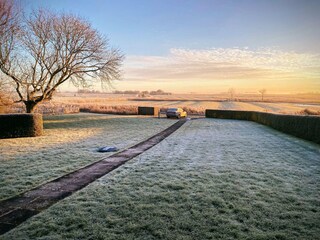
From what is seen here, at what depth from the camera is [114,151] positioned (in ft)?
33.7

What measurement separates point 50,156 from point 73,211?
5416mm

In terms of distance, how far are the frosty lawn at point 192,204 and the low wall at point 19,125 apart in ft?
30.8

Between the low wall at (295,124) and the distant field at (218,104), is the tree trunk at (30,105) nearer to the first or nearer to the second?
the distant field at (218,104)

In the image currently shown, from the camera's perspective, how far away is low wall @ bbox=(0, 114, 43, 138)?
13586mm

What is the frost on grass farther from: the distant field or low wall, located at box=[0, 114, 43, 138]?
the distant field

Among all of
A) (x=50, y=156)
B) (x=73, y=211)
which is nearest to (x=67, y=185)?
(x=73, y=211)

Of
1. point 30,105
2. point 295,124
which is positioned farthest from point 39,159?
point 295,124

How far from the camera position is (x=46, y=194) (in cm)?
549

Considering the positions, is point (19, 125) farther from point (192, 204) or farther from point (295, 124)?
point (295, 124)

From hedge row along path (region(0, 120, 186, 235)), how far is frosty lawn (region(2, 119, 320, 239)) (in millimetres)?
288

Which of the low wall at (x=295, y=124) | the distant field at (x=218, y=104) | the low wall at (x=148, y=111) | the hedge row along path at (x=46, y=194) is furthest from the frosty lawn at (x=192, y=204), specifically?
the low wall at (x=148, y=111)

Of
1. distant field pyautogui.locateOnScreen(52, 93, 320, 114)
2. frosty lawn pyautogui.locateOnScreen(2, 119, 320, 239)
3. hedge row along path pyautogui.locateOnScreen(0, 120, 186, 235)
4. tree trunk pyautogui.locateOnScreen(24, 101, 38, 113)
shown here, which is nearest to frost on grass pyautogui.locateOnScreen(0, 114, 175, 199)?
hedge row along path pyautogui.locateOnScreen(0, 120, 186, 235)

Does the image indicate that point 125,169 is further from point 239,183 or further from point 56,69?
point 56,69

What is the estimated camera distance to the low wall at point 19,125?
1359cm
